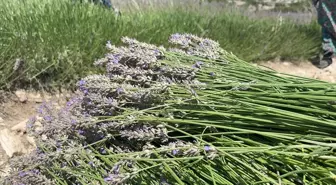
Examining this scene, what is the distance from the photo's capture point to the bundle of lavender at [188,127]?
1.00 meters

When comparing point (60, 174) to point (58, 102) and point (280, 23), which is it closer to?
point (58, 102)

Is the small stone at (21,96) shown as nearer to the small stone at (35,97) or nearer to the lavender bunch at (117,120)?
the small stone at (35,97)

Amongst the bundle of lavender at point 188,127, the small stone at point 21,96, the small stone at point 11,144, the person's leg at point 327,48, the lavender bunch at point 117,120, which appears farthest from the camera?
the person's leg at point 327,48

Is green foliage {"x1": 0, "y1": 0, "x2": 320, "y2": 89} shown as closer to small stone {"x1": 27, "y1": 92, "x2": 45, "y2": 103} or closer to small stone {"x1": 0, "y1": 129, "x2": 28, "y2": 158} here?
small stone {"x1": 27, "y1": 92, "x2": 45, "y2": 103}

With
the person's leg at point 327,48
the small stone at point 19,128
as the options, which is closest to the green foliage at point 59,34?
the small stone at point 19,128

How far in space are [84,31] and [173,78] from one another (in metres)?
1.16

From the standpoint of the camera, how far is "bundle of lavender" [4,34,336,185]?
1.00 m

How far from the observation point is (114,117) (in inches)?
44.9

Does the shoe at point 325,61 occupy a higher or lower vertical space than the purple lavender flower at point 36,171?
lower

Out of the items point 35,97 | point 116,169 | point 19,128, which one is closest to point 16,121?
point 19,128

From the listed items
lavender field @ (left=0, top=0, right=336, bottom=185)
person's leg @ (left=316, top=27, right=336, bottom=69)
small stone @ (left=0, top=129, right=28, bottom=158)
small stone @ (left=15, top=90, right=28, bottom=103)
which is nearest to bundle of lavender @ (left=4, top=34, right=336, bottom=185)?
lavender field @ (left=0, top=0, right=336, bottom=185)

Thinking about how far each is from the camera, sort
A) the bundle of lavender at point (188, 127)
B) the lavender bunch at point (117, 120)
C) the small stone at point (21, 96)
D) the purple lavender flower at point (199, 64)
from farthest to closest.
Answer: the small stone at point (21, 96) → the purple lavender flower at point (199, 64) → the lavender bunch at point (117, 120) → the bundle of lavender at point (188, 127)

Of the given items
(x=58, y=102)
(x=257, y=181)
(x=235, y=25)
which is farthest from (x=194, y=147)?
(x=235, y=25)

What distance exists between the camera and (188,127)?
1.14 metres
